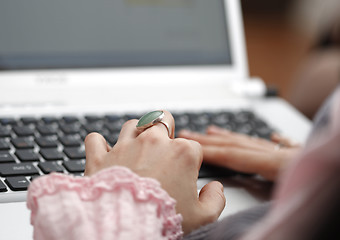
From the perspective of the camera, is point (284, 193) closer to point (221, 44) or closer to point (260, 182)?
point (260, 182)

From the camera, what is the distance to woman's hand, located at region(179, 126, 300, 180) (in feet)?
1.94

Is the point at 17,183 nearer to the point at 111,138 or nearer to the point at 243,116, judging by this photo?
the point at 111,138

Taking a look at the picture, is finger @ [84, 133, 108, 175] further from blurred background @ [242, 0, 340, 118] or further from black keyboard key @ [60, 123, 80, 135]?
blurred background @ [242, 0, 340, 118]

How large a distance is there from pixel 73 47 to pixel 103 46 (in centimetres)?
5

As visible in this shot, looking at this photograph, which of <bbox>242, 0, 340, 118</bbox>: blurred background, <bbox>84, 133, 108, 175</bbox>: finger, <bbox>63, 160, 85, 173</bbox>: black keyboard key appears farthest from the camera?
<bbox>242, 0, 340, 118</bbox>: blurred background

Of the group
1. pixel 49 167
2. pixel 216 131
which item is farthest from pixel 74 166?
pixel 216 131

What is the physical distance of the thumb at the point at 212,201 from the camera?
16.4 inches

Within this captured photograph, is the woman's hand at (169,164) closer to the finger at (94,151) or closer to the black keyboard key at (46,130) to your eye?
the finger at (94,151)

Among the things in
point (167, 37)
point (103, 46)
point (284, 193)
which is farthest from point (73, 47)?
point (284, 193)

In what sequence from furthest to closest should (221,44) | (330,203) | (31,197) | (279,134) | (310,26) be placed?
(310,26)
(221,44)
(279,134)
(31,197)
(330,203)

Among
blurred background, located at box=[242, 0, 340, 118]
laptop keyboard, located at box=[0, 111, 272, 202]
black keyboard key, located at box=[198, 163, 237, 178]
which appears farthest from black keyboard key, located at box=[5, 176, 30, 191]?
blurred background, located at box=[242, 0, 340, 118]

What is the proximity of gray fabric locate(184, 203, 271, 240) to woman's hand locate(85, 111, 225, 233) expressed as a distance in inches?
0.8

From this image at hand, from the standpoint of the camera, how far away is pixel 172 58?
83 cm

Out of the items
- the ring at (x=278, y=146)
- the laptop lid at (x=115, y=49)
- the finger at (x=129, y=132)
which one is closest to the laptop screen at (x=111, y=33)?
the laptop lid at (x=115, y=49)
